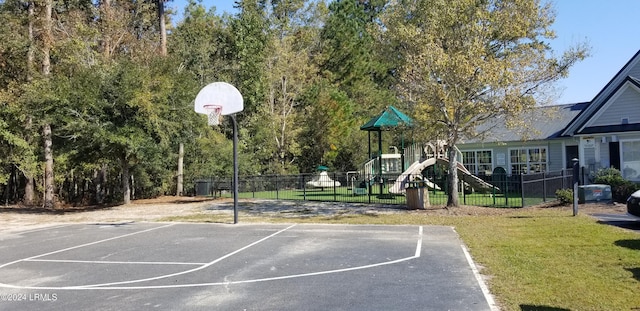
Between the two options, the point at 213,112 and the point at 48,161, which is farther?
the point at 48,161

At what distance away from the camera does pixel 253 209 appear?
2014 cm

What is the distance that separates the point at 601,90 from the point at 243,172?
22004 mm

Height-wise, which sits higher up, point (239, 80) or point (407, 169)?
point (239, 80)

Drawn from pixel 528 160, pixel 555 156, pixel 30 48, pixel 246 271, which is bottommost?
pixel 246 271

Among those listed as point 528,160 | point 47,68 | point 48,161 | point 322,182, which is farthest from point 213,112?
point 528,160

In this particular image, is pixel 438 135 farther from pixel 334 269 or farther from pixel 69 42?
pixel 69 42

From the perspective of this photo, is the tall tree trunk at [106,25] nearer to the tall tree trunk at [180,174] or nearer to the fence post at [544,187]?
the tall tree trunk at [180,174]

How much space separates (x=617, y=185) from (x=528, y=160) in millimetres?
10015

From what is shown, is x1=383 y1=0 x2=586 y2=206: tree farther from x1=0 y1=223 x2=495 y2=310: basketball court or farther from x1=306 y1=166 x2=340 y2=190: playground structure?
x1=306 y1=166 x2=340 y2=190: playground structure

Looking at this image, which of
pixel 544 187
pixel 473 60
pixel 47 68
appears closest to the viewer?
pixel 473 60

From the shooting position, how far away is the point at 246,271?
8133 millimetres

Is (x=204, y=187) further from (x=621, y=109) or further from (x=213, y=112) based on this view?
(x=621, y=109)

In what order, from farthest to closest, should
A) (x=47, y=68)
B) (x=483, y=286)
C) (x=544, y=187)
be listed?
(x=47, y=68) → (x=544, y=187) → (x=483, y=286)

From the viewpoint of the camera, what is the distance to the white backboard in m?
15.8
